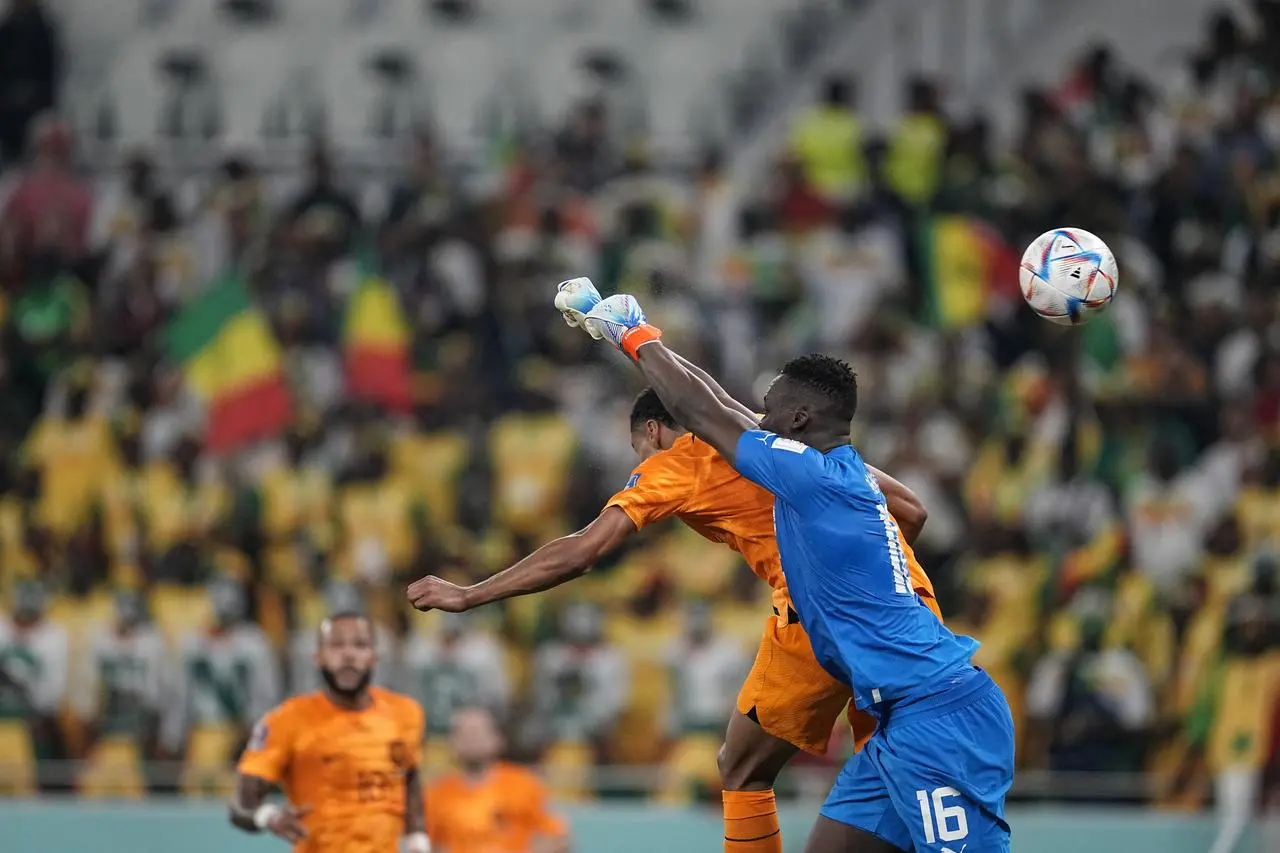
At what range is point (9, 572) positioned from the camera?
47.8 ft

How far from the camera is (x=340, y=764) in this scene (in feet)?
30.3

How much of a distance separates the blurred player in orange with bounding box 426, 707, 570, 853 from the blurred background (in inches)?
40.4

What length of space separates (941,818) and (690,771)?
5543 millimetres

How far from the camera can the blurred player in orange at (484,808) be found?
11.6 meters

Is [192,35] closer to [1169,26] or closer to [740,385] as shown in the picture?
[740,385]

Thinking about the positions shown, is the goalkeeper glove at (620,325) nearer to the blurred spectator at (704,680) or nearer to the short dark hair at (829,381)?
the short dark hair at (829,381)

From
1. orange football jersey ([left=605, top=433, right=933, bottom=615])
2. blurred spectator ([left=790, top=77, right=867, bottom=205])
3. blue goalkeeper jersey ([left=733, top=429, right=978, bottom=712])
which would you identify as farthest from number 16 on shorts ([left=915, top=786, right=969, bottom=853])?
blurred spectator ([left=790, top=77, right=867, bottom=205])

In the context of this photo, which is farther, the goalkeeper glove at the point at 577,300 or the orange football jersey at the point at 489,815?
the orange football jersey at the point at 489,815

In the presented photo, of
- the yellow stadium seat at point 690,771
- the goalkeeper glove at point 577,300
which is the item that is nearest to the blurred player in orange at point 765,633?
the goalkeeper glove at point 577,300

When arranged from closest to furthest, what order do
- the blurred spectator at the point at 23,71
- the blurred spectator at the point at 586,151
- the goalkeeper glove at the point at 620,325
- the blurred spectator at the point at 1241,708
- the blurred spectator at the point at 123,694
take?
the goalkeeper glove at the point at 620,325
the blurred spectator at the point at 1241,708
the blurred spectator at the point at 123,694
the blurred spectator at the point at 586,151
the blurred spectator at the point at 23,71

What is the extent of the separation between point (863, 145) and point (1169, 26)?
2936 mm

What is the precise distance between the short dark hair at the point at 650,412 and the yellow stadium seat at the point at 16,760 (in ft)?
21.1

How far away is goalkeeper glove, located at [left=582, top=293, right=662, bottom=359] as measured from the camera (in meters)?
7.88

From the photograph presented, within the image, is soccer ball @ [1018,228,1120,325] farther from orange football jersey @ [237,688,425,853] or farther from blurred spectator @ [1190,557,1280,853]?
blurred spectator @ [1190,557,1280,853]
